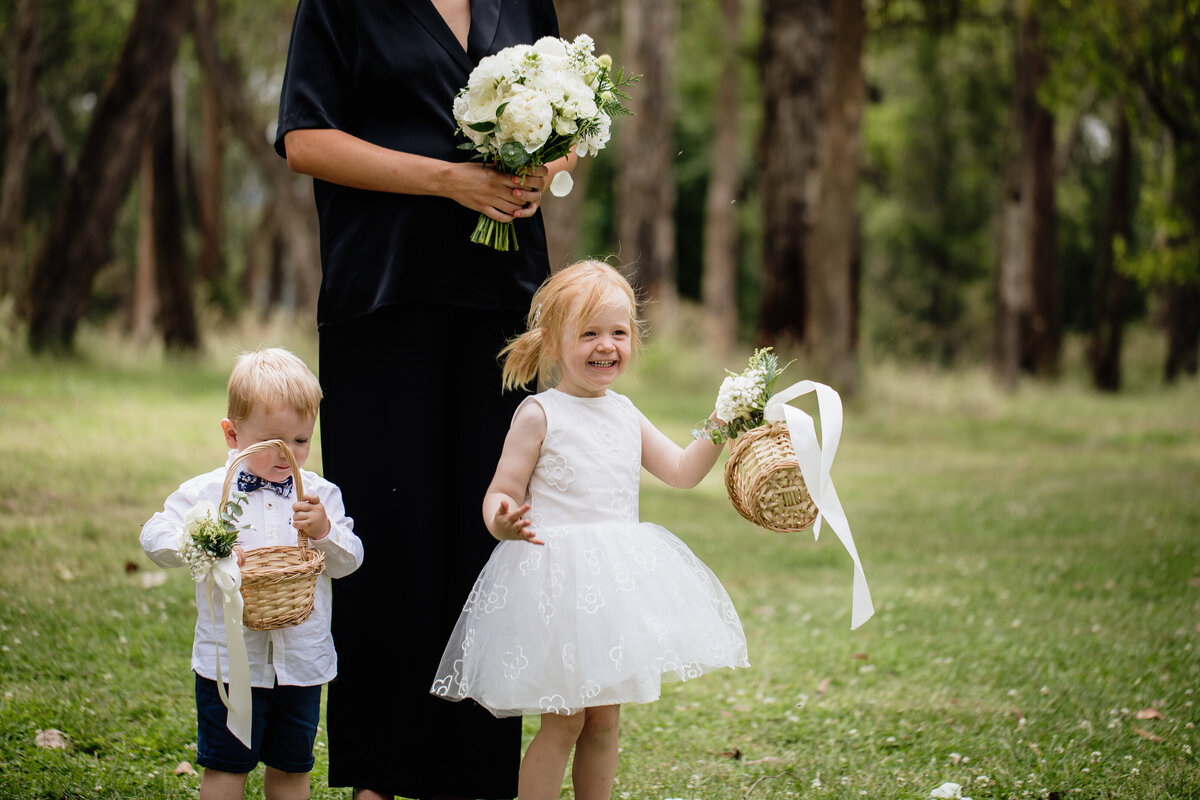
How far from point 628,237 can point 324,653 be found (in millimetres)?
19565

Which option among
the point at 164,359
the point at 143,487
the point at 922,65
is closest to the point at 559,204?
the point at 164,359

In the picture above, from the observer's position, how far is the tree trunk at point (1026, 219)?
20812 millimetres

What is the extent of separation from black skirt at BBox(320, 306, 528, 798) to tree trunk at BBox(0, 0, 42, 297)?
52.5 feet

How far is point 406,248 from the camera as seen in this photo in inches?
119

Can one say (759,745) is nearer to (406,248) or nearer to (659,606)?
(659,606)

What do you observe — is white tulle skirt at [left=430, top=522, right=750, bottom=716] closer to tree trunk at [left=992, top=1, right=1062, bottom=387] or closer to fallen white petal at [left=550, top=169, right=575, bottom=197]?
fallen white petal at [left=550, top=169, right=575, bottom=197]

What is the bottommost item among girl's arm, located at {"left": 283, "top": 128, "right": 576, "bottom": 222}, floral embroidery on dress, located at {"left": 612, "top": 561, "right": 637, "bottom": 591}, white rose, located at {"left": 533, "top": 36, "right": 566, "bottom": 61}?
floral embroidery on dress, located at {"left": 612, "top": 561, "right": 637, "bottom": 591}

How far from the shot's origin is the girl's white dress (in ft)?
9.37

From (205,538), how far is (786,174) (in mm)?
13507

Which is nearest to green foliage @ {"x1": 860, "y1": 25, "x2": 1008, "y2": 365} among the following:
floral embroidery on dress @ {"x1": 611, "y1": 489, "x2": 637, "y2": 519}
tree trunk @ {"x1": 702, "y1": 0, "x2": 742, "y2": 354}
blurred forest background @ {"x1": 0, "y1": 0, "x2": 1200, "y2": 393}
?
blurred forest background @ {"x1": 0, "y1": 0, "x2": 1200, "y2": 393}

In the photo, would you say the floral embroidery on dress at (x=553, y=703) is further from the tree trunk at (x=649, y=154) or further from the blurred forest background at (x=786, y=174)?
the tree trunk at (x=649, y=154)

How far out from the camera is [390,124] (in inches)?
120

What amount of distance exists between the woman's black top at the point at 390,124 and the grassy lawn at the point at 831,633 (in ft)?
2.10

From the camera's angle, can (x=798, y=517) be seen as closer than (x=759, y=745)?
Yes
